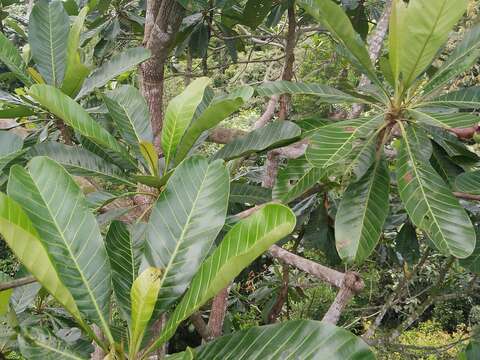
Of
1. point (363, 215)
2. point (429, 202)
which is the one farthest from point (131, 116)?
point (429, 202)

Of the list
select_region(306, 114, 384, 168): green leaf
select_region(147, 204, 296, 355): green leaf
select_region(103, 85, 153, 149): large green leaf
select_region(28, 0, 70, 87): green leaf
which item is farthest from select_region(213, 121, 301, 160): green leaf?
select_region(28, 0, 70, 87): green leaf

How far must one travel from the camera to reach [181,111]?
3.00 ft

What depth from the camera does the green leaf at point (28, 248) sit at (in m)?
0.52

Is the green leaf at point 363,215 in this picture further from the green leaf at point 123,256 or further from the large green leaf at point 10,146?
the large green leaf at point 10,146

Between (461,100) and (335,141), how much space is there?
0.29 metres

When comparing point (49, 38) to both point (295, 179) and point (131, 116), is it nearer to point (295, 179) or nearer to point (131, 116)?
point (131, 116)

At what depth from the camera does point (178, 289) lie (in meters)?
0.69

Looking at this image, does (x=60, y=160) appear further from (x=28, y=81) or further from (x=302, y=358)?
(x=302, y=358)

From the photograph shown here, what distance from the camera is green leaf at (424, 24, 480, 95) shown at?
38.0 inches

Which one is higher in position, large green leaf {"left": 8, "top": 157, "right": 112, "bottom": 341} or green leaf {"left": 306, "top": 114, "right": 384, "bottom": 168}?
green leaf {"left": 306, "top": 114, "right": 384, "bottom": 168}

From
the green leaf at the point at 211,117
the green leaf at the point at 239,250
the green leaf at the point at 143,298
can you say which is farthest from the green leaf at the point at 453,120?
the green leaf at the point at 143,298

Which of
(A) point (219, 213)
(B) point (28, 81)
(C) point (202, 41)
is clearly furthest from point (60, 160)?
(C) point (202, 41)

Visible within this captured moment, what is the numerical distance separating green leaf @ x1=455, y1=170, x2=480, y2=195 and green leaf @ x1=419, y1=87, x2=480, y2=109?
0.13 meters

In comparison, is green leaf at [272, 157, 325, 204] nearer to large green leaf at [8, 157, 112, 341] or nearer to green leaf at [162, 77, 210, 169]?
green leaf at [162, 77, 210, 169]
